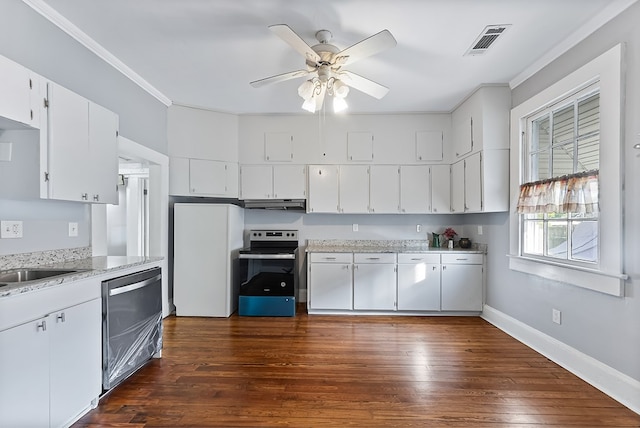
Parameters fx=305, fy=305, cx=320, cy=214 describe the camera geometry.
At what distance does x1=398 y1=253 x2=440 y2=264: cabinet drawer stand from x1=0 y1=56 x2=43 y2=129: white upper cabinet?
3.52 meters

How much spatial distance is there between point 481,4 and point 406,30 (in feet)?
1.65

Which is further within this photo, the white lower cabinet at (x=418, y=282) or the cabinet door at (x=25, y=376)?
the white lower cabinet at (x=418, y=282)

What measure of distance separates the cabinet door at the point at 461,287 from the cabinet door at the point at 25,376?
3668 mm

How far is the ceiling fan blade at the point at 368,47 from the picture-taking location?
6.20 feet

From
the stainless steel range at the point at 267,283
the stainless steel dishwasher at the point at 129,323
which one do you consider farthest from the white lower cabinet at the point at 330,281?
the stainless steel dishwasher at the point at 129,323

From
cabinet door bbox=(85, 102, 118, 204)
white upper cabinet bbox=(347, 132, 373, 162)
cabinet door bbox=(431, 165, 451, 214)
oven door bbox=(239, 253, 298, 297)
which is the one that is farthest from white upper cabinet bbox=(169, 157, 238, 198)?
cabinet door bbox=(431, 165, 451, 214)

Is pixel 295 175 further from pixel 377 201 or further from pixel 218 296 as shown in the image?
pixel 218 296

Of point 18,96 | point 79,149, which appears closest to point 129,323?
point 79,149

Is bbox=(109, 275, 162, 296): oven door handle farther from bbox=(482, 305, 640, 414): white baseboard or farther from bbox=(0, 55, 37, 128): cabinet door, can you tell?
bbox=(482, 305, 640, 414): white baseboard

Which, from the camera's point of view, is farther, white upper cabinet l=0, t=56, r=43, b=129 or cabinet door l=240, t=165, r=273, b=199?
cabinet door l=240, t=165, r=273, b=199

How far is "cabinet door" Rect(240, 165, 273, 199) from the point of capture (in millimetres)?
4133

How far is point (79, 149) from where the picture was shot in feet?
6.87

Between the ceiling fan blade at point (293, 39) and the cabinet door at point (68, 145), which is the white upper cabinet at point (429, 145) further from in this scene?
the cabinet door at point (68, 145)

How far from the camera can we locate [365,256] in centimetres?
383
